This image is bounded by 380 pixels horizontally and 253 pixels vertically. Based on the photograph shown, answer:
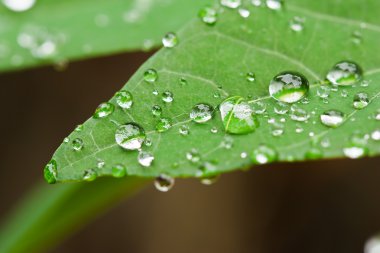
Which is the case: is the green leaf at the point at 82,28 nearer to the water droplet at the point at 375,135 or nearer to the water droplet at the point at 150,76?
the water droplet at the point at 150,76

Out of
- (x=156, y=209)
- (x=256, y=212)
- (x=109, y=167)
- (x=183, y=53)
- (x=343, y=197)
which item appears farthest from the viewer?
(x=156, y=209)

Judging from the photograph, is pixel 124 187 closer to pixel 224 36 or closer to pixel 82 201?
pixel 82 201

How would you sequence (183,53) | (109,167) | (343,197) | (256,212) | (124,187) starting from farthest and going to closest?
(256,212)
(343,197)
(124,187)
(183,53)
(109,167)

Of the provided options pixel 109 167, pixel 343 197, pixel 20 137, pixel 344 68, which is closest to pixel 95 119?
pixel 109 167

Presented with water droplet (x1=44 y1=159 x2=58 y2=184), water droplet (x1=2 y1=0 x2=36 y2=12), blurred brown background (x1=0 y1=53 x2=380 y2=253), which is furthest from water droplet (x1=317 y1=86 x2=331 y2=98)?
blurred brown background (x1=0 y1=53 x2=380 y2=253)

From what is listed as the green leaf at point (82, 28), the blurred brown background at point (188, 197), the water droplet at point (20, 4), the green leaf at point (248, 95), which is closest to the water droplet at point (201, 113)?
the green leaf at point (248, 95)

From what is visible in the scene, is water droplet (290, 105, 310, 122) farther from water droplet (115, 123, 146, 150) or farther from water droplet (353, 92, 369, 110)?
water droplet (115, 123, 146, 150)

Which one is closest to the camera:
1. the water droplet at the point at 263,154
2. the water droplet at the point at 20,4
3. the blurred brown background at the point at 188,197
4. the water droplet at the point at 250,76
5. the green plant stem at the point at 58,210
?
the water droplet at the point at 263,154

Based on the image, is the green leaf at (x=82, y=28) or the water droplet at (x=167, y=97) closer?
the water droplet at (x=167, y=97)
